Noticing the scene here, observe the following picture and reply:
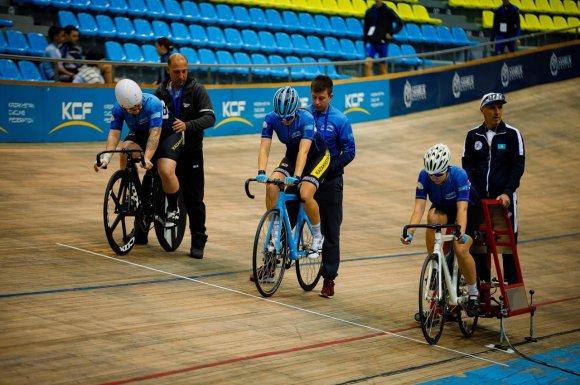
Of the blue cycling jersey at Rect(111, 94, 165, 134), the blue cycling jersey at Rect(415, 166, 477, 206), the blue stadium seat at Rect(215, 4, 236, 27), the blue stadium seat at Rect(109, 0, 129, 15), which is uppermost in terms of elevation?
the blue stadium seat at Rect(215, 4, 236, 27)

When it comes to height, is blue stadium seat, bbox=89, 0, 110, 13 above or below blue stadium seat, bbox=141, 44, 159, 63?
above

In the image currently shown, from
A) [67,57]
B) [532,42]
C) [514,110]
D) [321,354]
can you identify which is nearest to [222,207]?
[67,57]

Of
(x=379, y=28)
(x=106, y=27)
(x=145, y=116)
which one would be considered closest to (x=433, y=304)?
(x=145, y=116)

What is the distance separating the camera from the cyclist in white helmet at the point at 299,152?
23.6 feet

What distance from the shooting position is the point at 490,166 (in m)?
7.32

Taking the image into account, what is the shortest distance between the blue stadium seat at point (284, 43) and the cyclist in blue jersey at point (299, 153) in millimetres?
11298

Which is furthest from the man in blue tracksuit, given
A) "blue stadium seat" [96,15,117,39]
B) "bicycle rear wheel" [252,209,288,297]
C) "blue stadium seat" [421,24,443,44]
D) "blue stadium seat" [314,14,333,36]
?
"blue stadium seat" [421,24,443,44]

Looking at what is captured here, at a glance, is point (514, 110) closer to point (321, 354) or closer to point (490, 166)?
point (490, 166)

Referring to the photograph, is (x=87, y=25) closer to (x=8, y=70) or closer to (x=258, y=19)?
(x=8, y=70)

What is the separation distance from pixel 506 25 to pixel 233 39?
6.30 m

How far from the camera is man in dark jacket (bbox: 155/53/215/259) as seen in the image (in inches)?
327

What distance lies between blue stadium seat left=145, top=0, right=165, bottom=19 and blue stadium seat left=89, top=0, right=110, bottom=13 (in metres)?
0.84

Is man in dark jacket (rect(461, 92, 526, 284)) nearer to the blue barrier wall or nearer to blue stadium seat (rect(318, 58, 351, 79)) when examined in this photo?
the blue barrier wall

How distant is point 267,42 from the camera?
18391 mm
